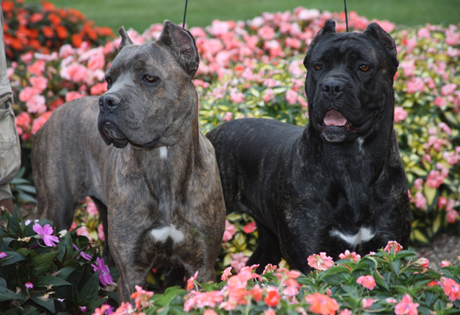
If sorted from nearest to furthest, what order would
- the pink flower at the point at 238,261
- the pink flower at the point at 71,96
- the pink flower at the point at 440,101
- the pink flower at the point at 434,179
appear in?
the pink flower at the point at 238,261 → the pink flower at the point at 434,179 → the pink flower at the point at 440,101 → the pink flower at the point at 71,96

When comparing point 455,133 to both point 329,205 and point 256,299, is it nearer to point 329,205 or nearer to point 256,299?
point 329,205

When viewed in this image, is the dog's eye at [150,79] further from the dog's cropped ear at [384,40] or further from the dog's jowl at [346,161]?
the dog's cropped ear at [384,40]

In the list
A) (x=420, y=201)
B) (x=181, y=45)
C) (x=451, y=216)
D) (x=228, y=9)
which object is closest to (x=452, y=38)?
(x=451, y=216)

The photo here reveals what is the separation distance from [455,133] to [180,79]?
155 inches

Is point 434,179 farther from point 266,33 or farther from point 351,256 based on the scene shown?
point 266,33

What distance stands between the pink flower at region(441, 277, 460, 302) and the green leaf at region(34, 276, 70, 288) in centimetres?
224

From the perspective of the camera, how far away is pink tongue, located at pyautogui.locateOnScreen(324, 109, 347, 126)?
11.0 feet

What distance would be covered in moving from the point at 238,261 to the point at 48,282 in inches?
78.1

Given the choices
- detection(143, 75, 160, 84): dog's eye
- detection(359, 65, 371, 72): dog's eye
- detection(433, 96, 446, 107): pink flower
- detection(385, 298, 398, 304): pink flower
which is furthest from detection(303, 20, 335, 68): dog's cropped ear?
detection(433, 96, 446, 107): pink flower

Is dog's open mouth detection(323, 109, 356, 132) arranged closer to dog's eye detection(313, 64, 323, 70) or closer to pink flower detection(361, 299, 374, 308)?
dog's eye detection(313, 64, 323, 70)

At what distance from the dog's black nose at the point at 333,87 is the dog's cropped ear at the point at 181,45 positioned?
2.76ft

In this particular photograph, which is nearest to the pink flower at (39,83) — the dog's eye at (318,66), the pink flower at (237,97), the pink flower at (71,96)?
the pink flower at (71,96)

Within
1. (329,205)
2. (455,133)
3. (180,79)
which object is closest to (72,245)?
(180,79)

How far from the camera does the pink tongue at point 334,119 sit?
3359mm
